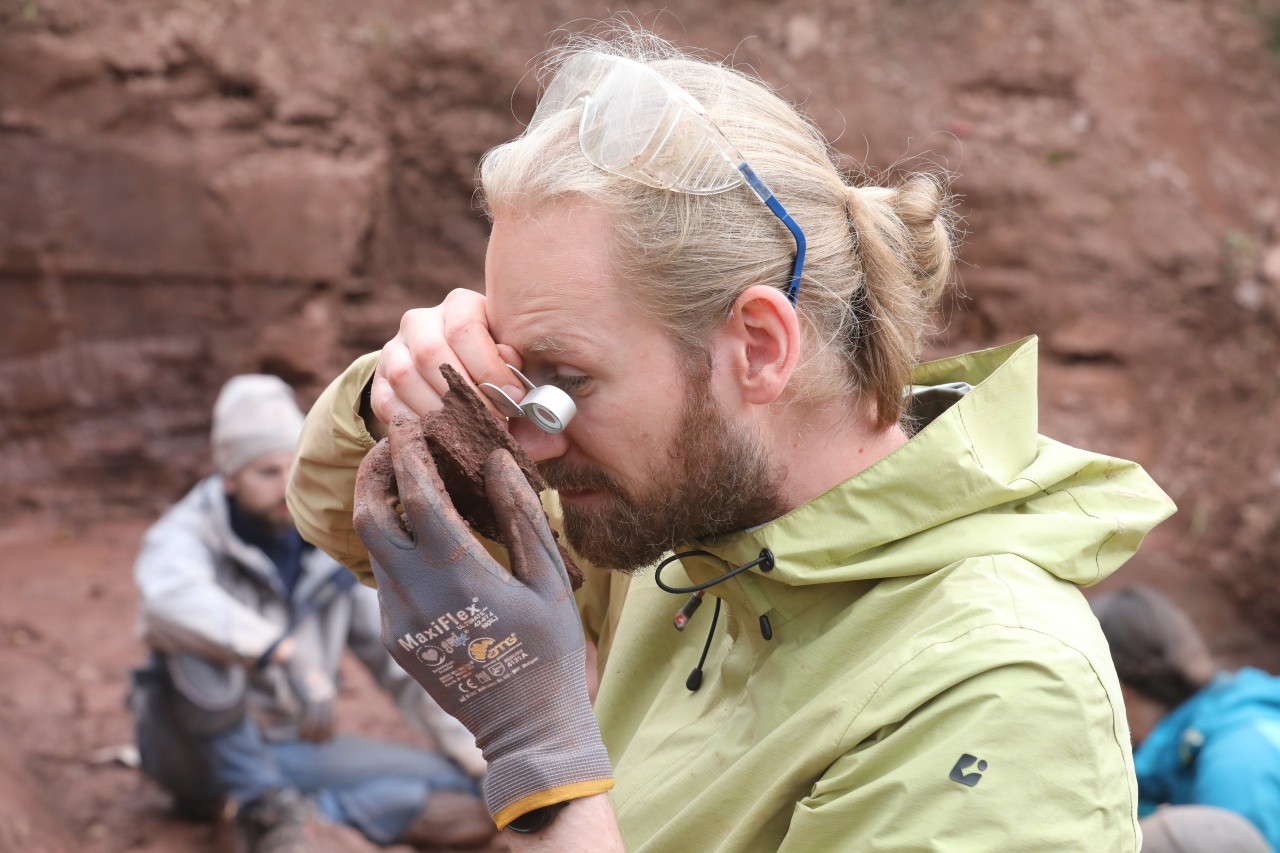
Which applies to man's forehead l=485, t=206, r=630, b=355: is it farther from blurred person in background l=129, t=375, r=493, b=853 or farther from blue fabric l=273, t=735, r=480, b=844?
blue fabric l=273, t=735, r=480, b=844

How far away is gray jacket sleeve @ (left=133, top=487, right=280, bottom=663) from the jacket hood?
314cm

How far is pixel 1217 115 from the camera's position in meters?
7.86

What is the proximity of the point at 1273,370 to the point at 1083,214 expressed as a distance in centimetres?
151

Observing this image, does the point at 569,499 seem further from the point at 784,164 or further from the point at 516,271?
the point at 784,164

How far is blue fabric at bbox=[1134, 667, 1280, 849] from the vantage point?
3.42 metres

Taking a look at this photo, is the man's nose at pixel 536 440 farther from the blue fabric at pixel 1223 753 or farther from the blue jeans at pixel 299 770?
the blue jeans at pixel 299 770

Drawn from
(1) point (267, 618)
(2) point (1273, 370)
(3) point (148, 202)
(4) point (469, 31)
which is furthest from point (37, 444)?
(2) point (1273, 370)

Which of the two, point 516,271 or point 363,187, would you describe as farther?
point 363,187

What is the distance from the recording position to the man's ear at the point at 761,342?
175 centimetres

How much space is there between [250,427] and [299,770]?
1411 mm

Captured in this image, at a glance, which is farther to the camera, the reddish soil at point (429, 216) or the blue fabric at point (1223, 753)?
the reddish soil at point (429, 216)

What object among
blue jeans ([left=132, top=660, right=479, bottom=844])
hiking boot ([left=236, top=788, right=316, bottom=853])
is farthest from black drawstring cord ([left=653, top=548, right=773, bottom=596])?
blue jeans ([left=132, top=660, right=479, bottom=844])

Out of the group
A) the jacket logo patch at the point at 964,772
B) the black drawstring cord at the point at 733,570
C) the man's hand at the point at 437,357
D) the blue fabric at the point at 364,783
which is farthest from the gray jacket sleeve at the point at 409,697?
the jacket logo patch at the point at 964,772

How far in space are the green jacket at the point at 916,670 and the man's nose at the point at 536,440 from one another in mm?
272
